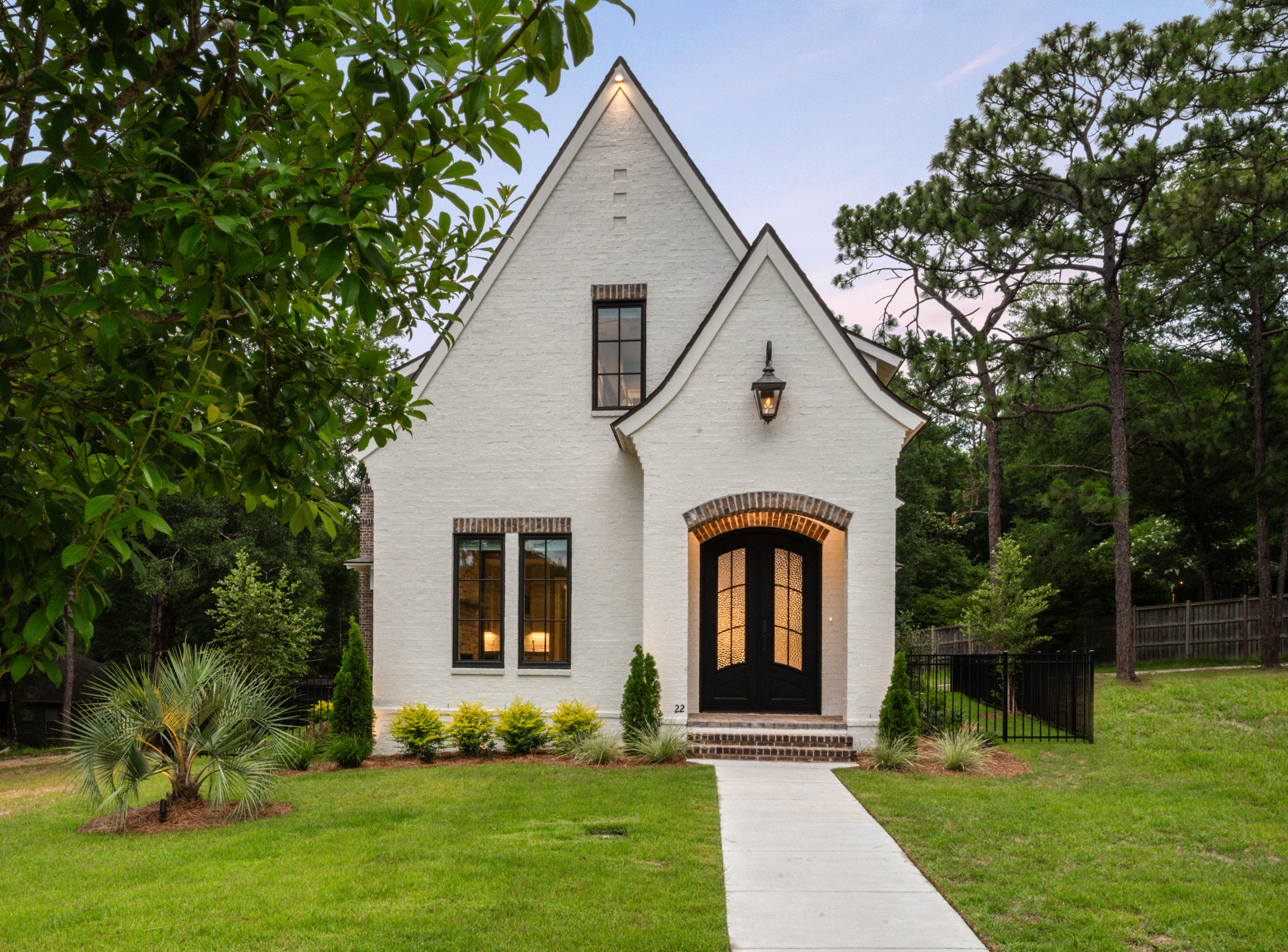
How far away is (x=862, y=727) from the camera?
11.6 m

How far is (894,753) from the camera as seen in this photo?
1087 cm

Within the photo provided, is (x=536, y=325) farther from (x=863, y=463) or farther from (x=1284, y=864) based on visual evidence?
(x=1284, y=864)

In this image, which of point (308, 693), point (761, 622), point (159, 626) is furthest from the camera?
point (159, 626)

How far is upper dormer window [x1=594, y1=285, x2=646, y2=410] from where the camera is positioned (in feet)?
44.5

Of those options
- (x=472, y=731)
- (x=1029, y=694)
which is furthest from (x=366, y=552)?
(x=1029, y=694)

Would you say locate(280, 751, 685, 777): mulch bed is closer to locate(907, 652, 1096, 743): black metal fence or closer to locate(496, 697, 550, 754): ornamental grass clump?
locate(496, 697, 550, 754): ornamental grass clump

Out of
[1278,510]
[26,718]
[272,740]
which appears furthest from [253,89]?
[26,718]

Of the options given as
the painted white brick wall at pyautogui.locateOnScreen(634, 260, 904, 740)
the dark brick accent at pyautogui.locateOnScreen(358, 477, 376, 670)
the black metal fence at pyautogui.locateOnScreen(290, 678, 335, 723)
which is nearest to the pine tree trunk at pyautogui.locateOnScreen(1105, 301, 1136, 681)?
the painted white brick wall at pyautogui.locateOnScreen(634, 260, 904, 740)

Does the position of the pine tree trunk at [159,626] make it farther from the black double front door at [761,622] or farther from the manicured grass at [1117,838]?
the manicured grass at [1117,838]

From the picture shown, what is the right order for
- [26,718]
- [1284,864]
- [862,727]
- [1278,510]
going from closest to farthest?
[1284,864] < [862,727] < [1278,510] < [26,718]

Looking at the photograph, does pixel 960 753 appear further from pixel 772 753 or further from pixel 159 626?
pixel 159 626

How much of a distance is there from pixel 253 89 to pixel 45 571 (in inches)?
62.6

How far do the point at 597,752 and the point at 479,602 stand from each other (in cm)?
319

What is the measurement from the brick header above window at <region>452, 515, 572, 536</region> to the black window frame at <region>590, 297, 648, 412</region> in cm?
178
